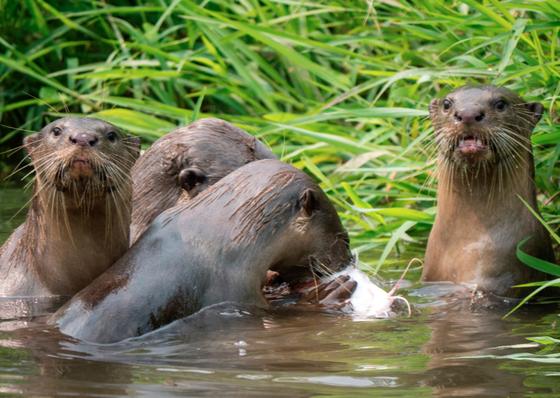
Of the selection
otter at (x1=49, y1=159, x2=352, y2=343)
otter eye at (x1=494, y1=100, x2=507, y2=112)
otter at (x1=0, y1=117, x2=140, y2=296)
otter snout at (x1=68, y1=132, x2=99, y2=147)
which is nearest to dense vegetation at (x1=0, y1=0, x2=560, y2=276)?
otter eye at (x1=494, y1=100, x2=507, y2=112)

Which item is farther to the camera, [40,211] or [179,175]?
[179,175]

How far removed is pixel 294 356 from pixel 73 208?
3.79 ft

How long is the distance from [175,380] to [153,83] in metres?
4.19

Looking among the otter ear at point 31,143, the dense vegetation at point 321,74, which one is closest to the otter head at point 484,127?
the dense vegetation at point 321,74

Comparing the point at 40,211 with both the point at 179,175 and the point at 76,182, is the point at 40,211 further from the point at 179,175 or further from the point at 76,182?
the point at 179,175

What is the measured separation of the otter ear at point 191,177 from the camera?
546cm

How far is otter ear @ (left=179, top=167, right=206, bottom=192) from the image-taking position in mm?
5465

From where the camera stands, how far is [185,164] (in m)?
5.53

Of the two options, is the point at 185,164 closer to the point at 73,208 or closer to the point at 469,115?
the point at 73,208

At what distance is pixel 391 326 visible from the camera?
4.50 m

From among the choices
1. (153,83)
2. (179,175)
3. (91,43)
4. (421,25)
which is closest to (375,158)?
(421,25)

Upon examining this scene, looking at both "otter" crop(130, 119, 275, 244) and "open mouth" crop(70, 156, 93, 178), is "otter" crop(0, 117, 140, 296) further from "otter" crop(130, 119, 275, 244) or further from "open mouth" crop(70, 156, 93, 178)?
"otter" crop(130, 119, 275, 244)

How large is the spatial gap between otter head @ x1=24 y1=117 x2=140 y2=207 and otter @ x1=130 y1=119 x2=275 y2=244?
647 millimetres

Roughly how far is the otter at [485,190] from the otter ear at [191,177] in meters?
0.96
